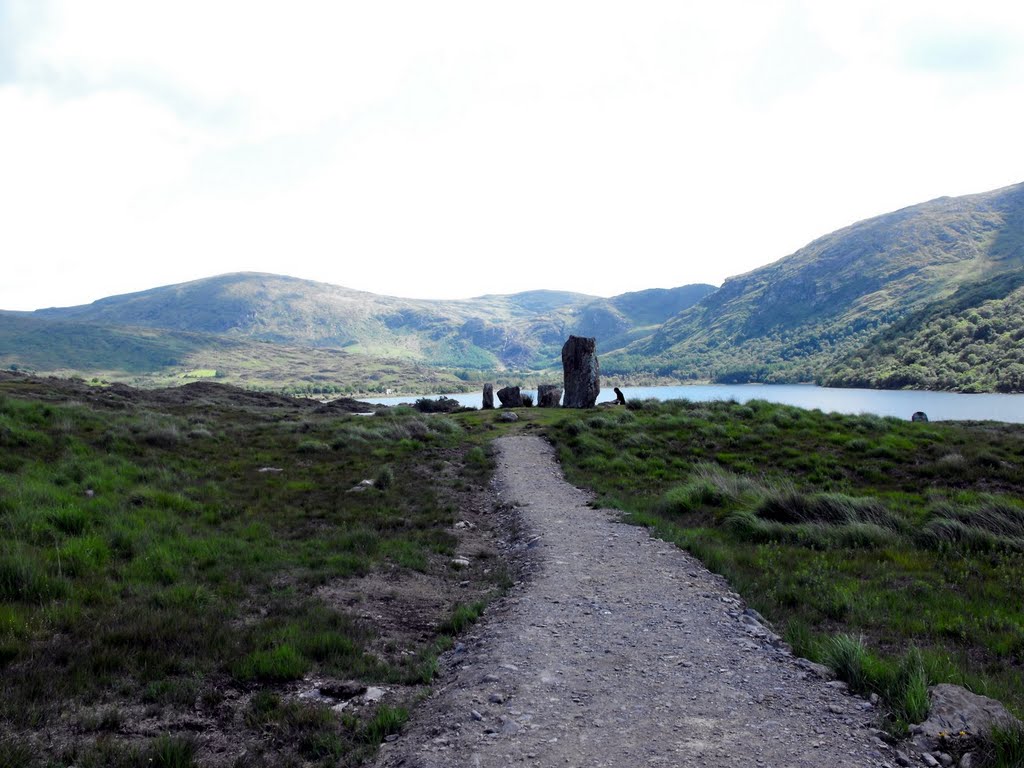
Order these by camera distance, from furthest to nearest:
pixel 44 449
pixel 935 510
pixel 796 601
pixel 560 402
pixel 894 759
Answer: pixel 560 402 → pixel 44 449 → pixel 935 510 → pixel 796 601 → pixel 894 759

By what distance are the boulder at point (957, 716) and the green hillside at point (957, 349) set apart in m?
111

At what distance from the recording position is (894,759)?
13.3 feet

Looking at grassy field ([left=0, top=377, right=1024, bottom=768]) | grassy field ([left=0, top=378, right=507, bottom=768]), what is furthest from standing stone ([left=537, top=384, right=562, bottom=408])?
grassy field ([left=0, top=378, right=507, bottom=768])

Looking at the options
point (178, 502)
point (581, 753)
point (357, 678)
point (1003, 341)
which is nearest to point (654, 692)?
point (581, 753)

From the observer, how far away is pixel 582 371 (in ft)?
130

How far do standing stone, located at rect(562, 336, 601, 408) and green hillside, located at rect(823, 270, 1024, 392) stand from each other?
286 feet

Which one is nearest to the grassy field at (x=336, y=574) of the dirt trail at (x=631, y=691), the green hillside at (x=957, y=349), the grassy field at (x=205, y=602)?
the grassy field at (x=205, y=602)

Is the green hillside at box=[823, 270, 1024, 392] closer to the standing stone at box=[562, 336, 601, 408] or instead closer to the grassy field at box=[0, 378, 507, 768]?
the standing stone at box=[562, 336, 601, 408]

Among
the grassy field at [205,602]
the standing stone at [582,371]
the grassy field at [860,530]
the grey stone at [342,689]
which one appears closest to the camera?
the grassy field at [205,602]

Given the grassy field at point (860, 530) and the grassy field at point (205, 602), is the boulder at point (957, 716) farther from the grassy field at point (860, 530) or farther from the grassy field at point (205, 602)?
the grassy field at point (205, 602)

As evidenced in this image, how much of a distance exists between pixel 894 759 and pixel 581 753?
2.30 metres

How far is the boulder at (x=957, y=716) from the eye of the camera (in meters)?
4.19

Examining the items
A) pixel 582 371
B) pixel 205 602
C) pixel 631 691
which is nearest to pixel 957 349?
pixel 582 371

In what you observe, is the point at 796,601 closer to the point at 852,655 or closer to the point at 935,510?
the point at 852,655
